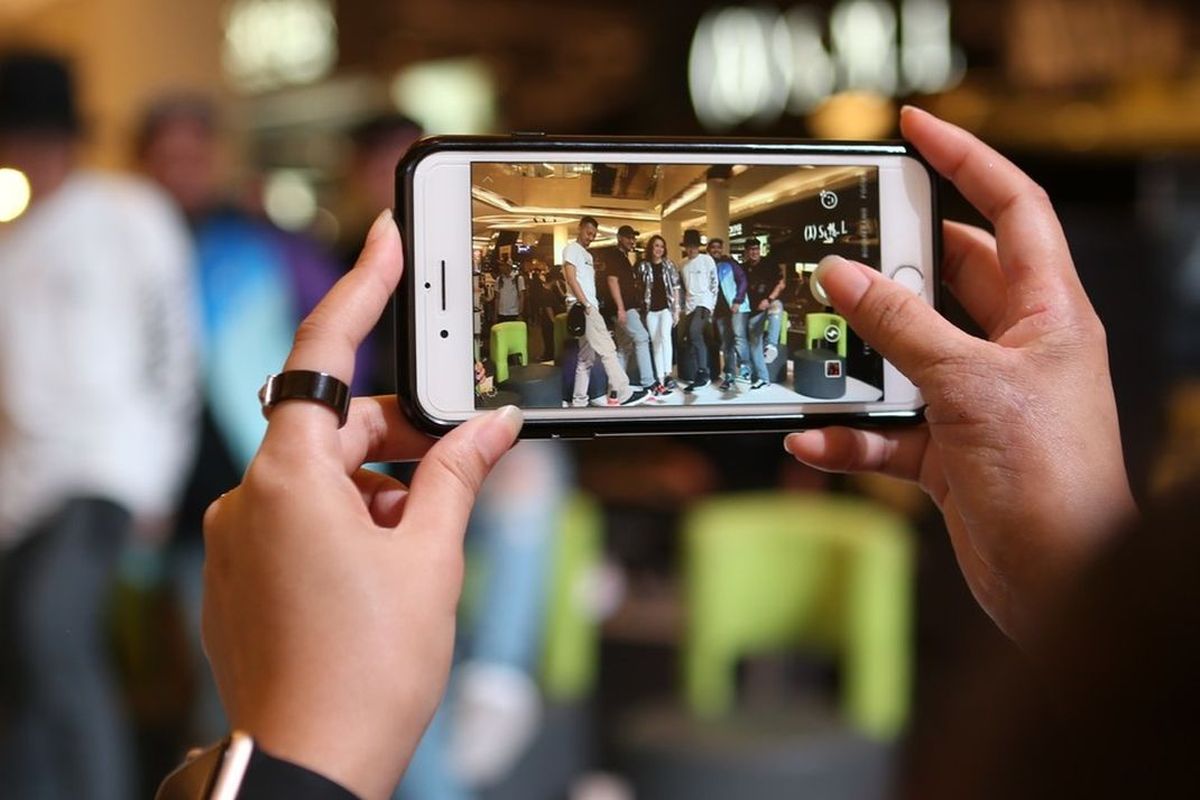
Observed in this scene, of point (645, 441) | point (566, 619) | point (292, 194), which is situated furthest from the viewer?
point (292, 194)

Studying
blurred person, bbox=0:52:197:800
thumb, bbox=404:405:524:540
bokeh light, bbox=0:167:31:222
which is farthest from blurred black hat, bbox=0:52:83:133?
thumb, bbox=404:405:524:540

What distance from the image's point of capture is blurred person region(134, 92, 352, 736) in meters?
1.69

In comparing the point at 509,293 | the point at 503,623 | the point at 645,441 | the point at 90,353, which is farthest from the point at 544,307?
the point at 645,441

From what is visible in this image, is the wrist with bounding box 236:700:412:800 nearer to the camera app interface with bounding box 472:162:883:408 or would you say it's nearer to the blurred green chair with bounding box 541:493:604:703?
the camera app interface with bounding box 472:162:883:408

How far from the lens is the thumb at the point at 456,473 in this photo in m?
0.57

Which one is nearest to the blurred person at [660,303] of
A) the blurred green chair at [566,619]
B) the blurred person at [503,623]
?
the blurred person at [503,623]

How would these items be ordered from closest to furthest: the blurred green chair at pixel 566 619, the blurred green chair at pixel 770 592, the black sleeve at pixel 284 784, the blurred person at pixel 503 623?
the black sleeve at pixel 284 784 → the blurred green chair at pixel 770 592 → the blurred person at pixel 503 623 → the blurred green chair at pixel 566 619

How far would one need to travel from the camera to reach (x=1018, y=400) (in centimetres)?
66

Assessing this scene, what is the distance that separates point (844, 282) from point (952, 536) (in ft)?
0.57

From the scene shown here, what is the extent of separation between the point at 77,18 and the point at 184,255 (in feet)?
10.5

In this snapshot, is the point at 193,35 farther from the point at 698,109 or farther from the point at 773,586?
the point at 773,586

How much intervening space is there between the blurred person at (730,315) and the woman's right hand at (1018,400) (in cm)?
5

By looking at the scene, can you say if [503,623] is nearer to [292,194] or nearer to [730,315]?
[730,315]

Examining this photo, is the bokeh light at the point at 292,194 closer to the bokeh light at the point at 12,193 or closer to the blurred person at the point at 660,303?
the bokeh light at the point at 12,193
